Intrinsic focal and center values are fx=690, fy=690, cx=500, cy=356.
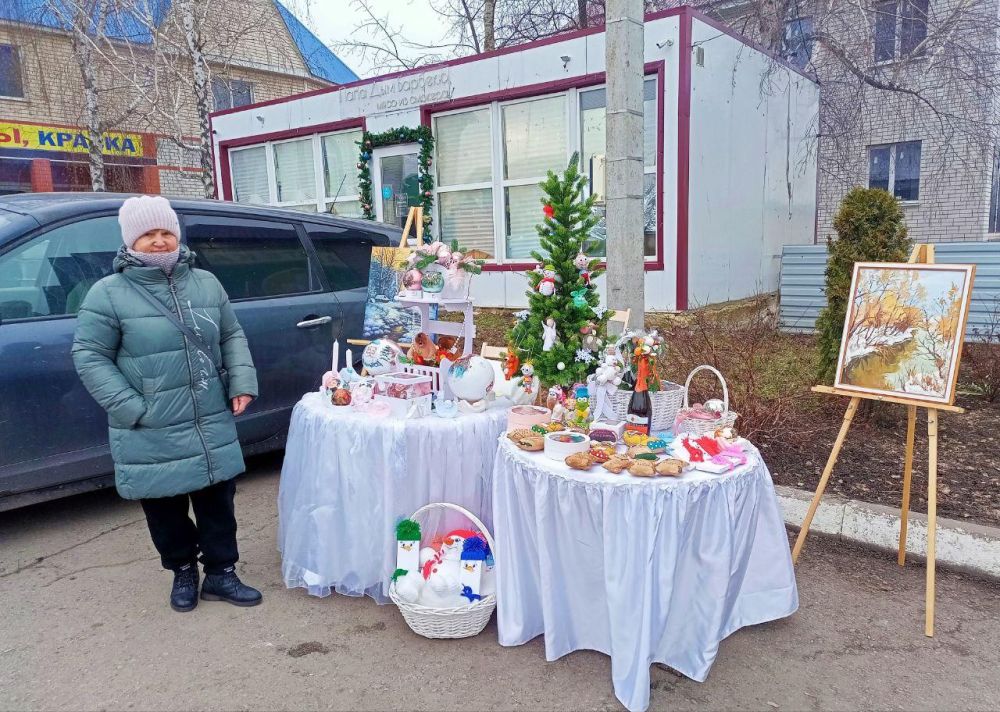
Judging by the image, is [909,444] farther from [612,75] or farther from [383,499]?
[612,75]

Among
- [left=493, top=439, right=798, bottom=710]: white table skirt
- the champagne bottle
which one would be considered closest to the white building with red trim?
the champagne bottle

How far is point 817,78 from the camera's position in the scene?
1040cm

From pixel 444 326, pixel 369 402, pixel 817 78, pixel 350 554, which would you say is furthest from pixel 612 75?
pixel 817 78

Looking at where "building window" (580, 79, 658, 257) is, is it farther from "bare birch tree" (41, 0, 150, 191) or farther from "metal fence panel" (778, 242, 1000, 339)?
"bare birch tree" (41, 0, 150, 191)

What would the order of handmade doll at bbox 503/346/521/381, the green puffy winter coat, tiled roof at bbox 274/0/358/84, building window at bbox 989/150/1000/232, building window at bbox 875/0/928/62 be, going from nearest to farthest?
the green puffy winter coat, handmade doll at bbox 503/346/521/381, building window at bbox 875/0/928/62, tiled roof at bbox 274/0/358/84, building window at bbox 989/150/1000/232

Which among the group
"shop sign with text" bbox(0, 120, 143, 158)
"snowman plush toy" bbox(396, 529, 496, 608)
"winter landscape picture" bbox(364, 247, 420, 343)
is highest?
"shop sign with text" bbox(0, 120, 143, 158)

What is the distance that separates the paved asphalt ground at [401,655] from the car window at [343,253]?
7.31 ft

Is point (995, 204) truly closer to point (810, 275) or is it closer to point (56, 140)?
point (810, 275)

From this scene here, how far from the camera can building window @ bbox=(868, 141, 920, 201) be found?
15.8 metres

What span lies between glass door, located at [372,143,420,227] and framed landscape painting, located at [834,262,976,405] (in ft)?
24.8

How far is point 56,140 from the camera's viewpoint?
16.5 metres

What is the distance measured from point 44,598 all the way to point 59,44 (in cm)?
1655

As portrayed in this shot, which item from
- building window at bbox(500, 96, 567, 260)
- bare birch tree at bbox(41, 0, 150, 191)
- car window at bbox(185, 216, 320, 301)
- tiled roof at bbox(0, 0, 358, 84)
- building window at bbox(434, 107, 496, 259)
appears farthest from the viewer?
tiled roof at bbox(0, 0, 358, 84)

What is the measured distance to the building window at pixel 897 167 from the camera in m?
15.8
